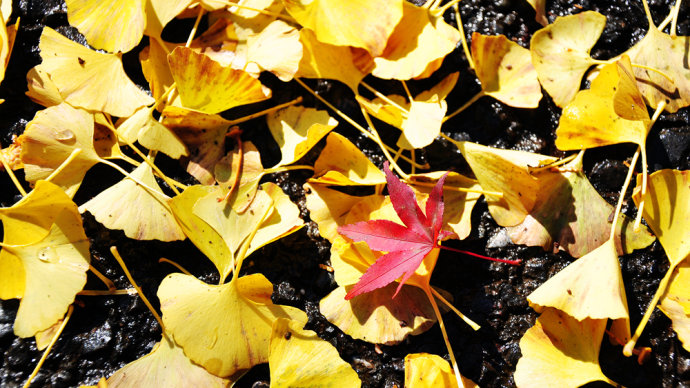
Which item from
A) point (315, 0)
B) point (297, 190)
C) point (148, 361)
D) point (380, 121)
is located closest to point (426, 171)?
point (380, 121)

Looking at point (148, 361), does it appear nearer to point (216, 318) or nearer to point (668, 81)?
point (216, 318)

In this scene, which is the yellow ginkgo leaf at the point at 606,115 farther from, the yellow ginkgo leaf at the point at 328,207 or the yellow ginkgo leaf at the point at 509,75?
the yellow ginkgo leaf at the point at 328,207

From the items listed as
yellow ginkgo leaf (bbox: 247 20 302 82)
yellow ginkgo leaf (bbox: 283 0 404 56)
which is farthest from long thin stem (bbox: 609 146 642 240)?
yellow ginkgo leaf (bbox: 247 20 302 82)

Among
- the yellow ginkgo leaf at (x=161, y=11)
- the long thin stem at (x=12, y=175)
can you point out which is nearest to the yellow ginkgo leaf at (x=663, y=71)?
the yellow ginkgo leaf at (x=161, y=11)

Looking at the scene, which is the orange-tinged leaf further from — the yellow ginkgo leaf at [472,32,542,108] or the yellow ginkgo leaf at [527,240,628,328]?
Result: the yellow ginkgo leaf at [527,240,628,328]

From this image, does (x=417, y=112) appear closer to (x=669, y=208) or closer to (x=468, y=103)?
(x=468, y=103)

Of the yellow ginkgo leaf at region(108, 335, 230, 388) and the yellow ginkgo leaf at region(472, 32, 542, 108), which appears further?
the yellow ginkgo leaf at region(472, 32, 542, 108)
